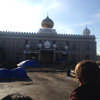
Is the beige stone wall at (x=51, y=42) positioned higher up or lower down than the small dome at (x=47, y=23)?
lower down

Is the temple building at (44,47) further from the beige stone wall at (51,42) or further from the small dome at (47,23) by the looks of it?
the small dome at (47,23)

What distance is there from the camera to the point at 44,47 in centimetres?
2886

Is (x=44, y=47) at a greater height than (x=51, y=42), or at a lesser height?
lesser

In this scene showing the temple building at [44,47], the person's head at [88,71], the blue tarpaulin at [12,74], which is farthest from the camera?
the temple building at [44,47]

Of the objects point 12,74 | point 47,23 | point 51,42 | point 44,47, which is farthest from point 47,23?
point 12,74

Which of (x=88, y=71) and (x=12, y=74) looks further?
(x=12, y=74)

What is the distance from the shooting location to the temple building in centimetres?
2812

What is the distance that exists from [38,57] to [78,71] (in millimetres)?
26813

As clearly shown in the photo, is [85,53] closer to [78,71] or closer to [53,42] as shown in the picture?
[53,42]

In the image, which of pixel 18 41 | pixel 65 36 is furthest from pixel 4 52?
pixel 65 36

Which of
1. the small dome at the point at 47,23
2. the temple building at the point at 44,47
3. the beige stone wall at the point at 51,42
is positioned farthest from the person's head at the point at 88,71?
the small dome at the point at 47,23

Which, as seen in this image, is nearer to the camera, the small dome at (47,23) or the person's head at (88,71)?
the person's head at (88,71)

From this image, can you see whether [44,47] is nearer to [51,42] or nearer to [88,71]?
[51,42]

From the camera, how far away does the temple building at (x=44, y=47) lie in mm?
28125
